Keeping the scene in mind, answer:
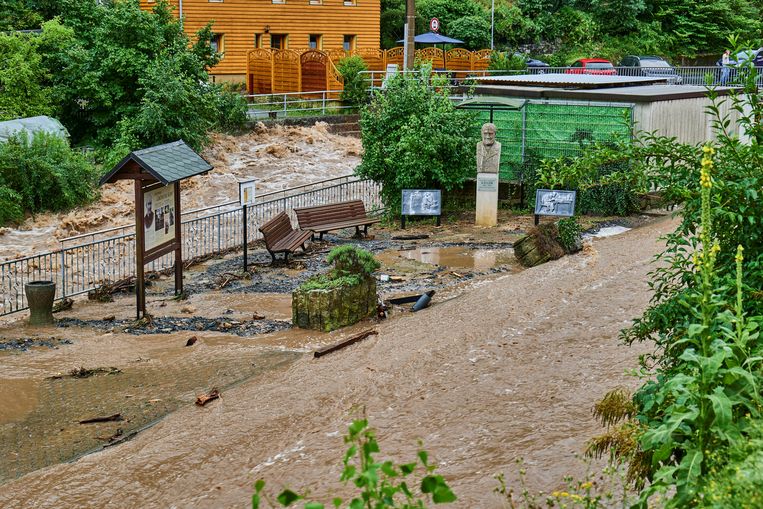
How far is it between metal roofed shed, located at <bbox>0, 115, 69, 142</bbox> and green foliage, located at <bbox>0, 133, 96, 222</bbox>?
486 millimetres

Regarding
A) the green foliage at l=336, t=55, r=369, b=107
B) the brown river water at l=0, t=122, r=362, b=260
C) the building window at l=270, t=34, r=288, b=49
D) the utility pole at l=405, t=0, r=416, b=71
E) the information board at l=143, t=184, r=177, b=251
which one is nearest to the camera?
the information board at l=143, t=184, r=177, b=251

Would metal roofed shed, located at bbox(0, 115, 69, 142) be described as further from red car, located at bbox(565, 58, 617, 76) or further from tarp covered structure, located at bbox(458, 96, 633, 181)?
red car, located at bbox(565, 58, 617, 76)

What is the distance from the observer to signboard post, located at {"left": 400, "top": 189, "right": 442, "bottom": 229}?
79.6ft

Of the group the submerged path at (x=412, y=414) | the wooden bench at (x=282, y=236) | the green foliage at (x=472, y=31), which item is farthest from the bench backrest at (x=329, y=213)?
the green foliage at (x=472, y=31)

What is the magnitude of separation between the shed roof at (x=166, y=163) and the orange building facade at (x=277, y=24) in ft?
83.8

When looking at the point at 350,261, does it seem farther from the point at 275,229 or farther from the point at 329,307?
the point at 275,229

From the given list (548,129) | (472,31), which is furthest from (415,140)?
(472,31)

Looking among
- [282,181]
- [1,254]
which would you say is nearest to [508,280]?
[1,254]

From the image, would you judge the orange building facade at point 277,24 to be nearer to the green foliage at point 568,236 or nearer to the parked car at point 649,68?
the parked car at point 649,68

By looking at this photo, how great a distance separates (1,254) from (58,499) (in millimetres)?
13144

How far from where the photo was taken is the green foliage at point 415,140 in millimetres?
24422

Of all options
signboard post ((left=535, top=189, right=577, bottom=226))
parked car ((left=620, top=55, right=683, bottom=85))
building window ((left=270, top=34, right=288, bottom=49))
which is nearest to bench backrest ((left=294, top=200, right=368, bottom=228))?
signboard post ((left=535, top=189, right=577, bottom=226))

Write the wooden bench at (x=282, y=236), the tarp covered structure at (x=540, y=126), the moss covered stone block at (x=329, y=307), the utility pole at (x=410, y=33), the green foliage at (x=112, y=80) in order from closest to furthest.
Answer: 1. the moss covered stone block at (x=329, y=307)
2. the wooden bench at (x=282, y=236)
3. the tarp covered structure at (x=540, y=126)
4. the green foliage at (x=112, y=80)
5. the utility pole at (x=410, y=33)

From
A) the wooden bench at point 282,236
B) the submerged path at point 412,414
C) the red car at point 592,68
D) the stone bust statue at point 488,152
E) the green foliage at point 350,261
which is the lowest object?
the submerged path at point 412,414
